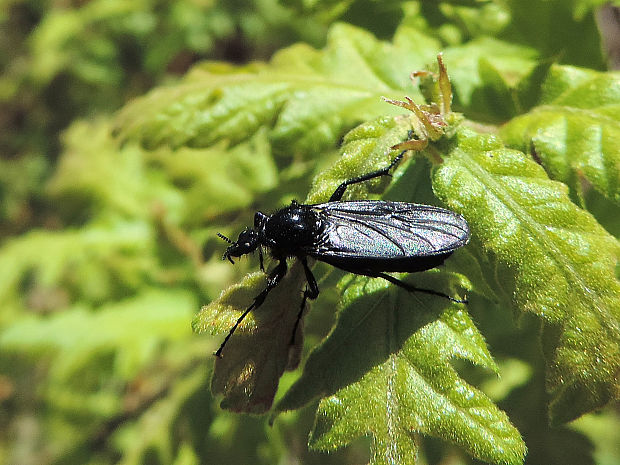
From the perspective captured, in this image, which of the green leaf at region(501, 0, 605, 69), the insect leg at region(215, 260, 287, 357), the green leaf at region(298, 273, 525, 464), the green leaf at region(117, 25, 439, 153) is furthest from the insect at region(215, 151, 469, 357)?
the green leaf at region(501, 0, 605, 69)

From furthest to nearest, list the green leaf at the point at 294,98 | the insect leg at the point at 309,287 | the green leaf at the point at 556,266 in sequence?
the green leaf at the point at 294,98 → the insect leg at the point at 309,287 → the green leaf at the point at 556,266

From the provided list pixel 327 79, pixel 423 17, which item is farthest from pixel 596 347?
pixel 423 17

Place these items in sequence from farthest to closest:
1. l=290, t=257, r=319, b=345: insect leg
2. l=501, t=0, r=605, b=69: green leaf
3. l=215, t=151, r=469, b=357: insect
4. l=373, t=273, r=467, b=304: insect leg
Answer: l=501, t=0, r=605, b=69: green leaf, l=290, t=257, r=319, b=345: insect leg, l=215, t=151, r=469, b=357: insect, l=373, t=273, r=467, b=304: insect leg

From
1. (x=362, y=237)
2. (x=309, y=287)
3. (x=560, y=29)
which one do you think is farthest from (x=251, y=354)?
(x=560, y=29)

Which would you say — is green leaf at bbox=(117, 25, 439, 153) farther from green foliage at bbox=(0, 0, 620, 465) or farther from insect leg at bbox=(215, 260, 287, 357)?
insect leg at bbox=(215, 260, 287, 357)

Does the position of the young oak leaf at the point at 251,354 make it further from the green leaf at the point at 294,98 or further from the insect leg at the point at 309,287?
the green leaf at the point at 294,98

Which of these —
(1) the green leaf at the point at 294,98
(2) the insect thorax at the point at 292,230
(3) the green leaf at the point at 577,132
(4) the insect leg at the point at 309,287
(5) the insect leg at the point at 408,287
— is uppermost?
(3) the green leaf at the point at 577,132

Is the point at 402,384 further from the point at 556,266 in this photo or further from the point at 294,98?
the point at 294,98

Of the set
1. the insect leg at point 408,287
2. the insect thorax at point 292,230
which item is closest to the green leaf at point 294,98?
the insect thorax at point 292,230
